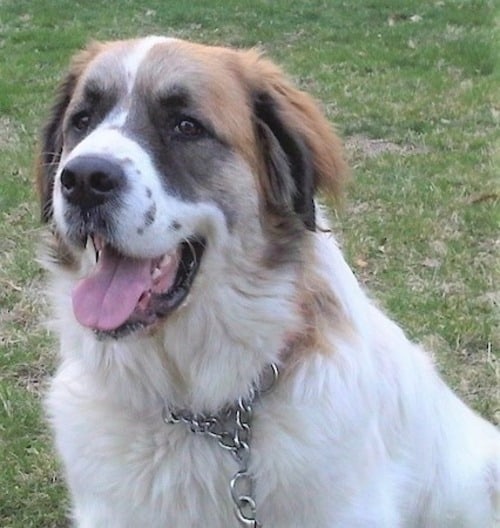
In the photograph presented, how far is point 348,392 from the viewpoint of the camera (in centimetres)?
318

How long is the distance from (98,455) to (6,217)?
3732 millimetres

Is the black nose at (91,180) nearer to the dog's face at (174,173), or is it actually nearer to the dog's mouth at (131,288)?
the dog's face at (174,173)

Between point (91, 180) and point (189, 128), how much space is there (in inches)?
16.7

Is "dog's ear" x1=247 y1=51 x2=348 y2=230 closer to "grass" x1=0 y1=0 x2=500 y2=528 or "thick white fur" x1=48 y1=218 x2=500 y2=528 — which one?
"thick white fur" x1=48 y1=218 x2=500 y2=528

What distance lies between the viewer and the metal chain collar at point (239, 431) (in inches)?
123

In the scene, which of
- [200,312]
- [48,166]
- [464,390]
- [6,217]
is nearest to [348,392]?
[200,312]

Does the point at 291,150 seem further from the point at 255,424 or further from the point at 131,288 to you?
the point at 255,424

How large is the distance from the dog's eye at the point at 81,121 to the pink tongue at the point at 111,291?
417 mm

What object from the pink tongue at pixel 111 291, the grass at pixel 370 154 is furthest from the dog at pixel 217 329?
the grass at pixel 370 154

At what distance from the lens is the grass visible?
15.9 ft

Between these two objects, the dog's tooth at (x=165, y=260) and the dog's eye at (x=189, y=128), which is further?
the dog's eye at (x=189, y=128)

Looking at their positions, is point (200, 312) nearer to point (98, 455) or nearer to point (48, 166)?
point (98, 455)

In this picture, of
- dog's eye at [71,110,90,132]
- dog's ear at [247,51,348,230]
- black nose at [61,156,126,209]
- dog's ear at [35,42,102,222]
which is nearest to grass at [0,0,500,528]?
dog's ear at [35,42,102,222]

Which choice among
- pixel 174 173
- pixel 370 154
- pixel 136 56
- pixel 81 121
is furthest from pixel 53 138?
pixel 370 154
